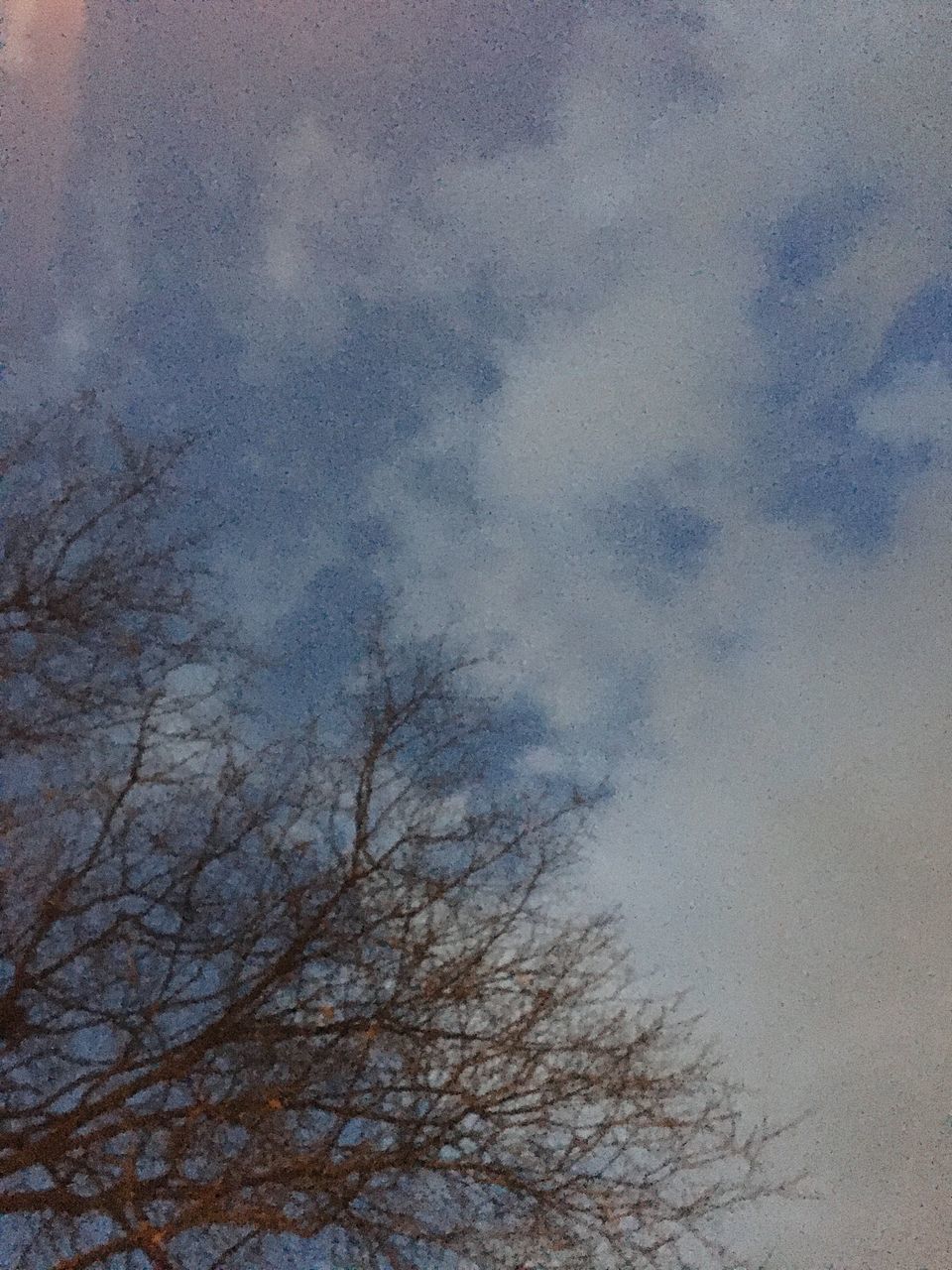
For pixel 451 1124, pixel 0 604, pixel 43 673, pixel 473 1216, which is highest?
pixel 0 604

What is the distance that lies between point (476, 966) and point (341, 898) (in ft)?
3.00

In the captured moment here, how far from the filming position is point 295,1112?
5.64m

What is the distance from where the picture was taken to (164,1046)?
18.4ft

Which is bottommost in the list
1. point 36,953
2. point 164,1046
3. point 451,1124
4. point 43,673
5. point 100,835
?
point 451,1124

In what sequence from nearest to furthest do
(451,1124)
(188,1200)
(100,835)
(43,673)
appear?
(188,1200) → (451,1124) → (100,835) → (43,673)

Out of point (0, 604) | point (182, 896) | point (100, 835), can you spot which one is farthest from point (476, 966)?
point (0, 604)

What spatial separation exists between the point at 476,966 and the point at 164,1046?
1777mm

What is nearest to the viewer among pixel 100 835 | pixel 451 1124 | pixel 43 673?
pixel 451 1124

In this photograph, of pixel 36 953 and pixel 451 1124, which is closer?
pixel 451 1124

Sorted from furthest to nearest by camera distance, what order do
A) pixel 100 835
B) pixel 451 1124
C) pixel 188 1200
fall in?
pixel 100 835 < pixel 451 1124 < pixel 188 1200

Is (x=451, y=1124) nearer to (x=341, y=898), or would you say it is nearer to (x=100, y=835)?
(x=341, y=898)

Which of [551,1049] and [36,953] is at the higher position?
[36,953]

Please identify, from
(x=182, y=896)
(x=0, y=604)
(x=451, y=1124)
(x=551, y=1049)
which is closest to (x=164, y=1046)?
(x=182, y=896)

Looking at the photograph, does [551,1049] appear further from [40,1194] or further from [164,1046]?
[40,1194]
